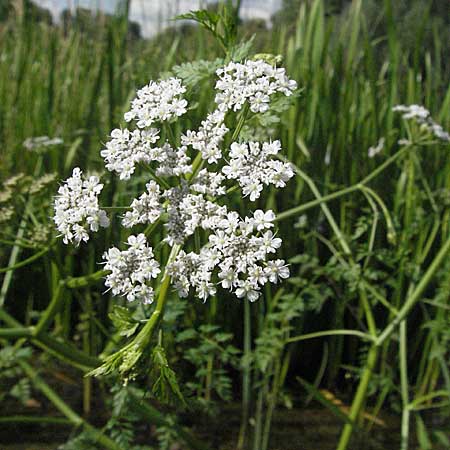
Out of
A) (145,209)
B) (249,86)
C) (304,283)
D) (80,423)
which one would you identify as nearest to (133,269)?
(145,209)

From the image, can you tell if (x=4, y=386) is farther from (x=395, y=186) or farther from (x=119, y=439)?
(x=395, y=186)

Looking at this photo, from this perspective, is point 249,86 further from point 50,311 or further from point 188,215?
point 50,311

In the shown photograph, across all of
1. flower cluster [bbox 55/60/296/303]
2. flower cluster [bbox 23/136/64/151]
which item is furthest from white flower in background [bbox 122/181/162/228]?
flower cluster [bbox 23/136/64/151]

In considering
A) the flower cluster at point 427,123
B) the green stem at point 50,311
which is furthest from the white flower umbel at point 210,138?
the flower cluster at point 427,123

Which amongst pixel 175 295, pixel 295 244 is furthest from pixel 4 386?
pixel 295 244

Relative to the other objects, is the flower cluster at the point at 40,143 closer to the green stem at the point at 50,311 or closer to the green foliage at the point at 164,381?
the green stem at the point at 50,311

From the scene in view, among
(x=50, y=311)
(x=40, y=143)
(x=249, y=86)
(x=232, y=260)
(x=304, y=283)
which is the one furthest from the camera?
(x=40, y=143)
